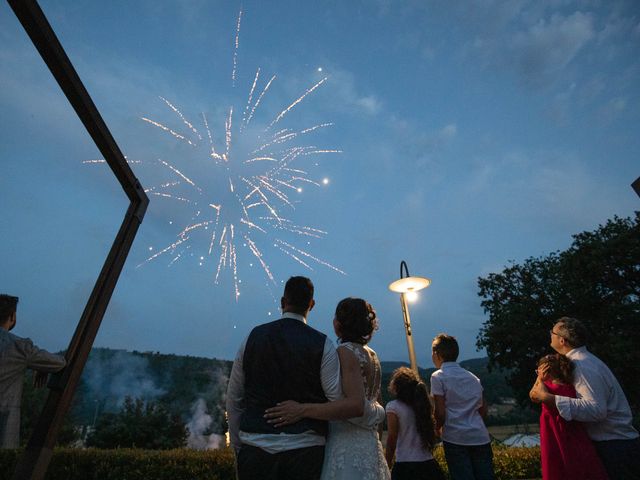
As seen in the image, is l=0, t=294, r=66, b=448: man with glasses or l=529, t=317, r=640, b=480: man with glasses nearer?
l=0, t=294, r=66, b=448: man with glasses

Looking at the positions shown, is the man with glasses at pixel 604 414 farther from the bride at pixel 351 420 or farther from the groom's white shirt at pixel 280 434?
the groom's white shirt at pixel 280 434

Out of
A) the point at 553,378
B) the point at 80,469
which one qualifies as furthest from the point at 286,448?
the point at 80,469

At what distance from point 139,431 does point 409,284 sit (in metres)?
11.4

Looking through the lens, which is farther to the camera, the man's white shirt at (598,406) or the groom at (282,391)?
the man's white shirt at (598,406)

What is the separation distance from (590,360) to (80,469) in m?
8.72

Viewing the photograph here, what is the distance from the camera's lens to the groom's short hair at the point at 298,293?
2.57 m

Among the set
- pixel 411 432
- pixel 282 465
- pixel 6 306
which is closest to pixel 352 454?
pixel 282 465

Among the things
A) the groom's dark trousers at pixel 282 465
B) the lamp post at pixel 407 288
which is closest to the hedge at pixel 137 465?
the lamp post at pixel 407 288

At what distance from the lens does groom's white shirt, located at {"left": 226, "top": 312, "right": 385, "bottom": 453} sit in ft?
6.86

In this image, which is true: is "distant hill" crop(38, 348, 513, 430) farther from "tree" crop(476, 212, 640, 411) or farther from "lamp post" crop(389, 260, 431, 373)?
"lamp post" crop(389, 260, 431, 373)

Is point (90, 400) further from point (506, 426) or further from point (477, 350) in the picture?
point (506, 426)

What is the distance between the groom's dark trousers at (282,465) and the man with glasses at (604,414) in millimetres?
2125

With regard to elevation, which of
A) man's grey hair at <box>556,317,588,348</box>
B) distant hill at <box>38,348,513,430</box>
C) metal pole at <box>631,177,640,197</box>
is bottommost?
man's grey hair at <box>556,317,588,348</box>

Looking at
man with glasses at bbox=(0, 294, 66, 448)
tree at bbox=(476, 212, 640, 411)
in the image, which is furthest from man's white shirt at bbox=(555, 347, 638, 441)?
tree at bbox=(476, 212, 640, 411)
